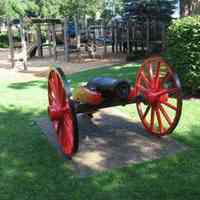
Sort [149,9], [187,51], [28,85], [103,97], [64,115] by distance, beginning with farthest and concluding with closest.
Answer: [149,9]
[28,85]
[187,51]
[103,97]
[64,115]

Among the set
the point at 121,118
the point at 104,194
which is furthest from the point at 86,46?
the point at 104,194

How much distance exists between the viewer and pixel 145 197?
3.36 metres

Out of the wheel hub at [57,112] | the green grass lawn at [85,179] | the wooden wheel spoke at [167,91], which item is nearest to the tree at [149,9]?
the green grass lawn at [85,179]

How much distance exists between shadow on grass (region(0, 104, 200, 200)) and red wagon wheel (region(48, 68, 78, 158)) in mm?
239

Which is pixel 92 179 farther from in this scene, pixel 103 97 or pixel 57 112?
pixel 103 97

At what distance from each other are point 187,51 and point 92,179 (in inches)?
152

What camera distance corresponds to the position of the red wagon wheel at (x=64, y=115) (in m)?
3.78

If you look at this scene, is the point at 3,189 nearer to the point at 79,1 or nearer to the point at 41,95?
the point at 41,95

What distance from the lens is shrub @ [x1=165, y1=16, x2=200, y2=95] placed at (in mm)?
6578

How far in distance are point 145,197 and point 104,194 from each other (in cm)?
41

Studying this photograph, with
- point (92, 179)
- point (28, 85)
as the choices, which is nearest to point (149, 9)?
point (28, 85)

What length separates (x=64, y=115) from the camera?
421cm

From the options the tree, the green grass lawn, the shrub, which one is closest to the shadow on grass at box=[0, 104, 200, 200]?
the green grass lawn

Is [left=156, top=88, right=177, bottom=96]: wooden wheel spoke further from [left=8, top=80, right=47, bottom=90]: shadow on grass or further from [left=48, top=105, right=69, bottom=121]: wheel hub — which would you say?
[left=8, top=80, right=47, bottom=90]: shadow on grass
